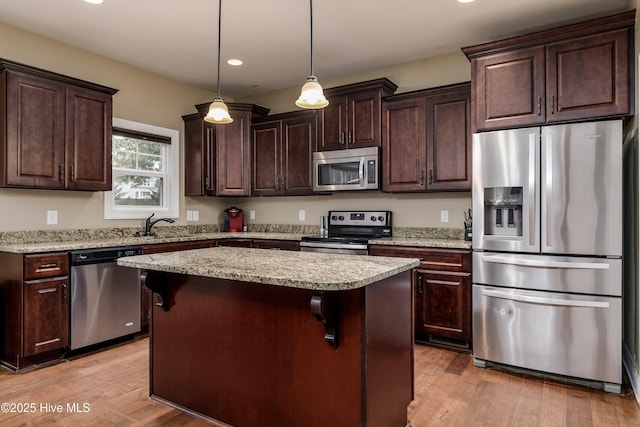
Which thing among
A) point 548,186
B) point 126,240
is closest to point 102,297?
point 126,240

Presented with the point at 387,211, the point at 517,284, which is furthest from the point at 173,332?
the point at 387,211

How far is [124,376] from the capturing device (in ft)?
9.32

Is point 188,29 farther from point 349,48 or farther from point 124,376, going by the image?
point 124,376

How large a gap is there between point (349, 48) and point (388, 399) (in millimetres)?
3068

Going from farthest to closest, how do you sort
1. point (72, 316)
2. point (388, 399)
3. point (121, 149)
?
point (121, 149) → point (72, 316) → point (388, 399)

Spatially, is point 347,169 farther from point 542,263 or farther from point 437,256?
point 542,263

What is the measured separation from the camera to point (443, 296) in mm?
3367

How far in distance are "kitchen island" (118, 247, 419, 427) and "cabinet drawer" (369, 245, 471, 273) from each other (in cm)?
126

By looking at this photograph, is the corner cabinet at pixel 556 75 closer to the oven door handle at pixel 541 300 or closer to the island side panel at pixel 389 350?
the oven door handle at pixel 541 300

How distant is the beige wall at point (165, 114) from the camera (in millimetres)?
3426

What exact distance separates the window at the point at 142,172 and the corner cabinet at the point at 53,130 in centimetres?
36

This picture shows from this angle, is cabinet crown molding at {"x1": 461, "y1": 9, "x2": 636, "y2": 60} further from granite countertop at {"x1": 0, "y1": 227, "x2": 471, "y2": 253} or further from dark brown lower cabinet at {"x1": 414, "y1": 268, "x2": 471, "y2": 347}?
dark brown lower cabinet at {"x1": 414, "y1": 268, "x2": 471, "y2": 347}

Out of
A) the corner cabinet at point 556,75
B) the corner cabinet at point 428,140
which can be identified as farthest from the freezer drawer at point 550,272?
the corner cabinet at point 556,75

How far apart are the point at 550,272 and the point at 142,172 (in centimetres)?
394
